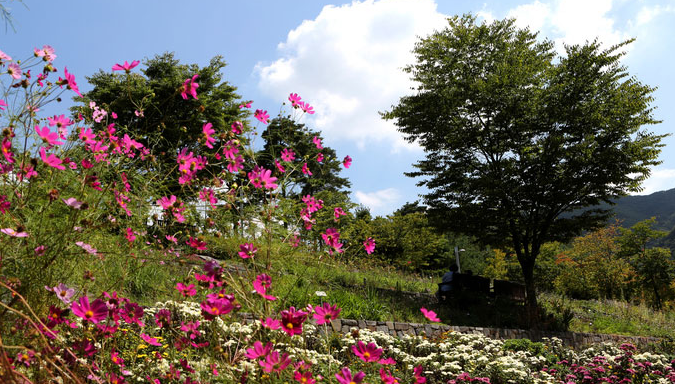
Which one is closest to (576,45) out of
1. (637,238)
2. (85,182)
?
(85,182)

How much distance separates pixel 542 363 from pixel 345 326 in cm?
261

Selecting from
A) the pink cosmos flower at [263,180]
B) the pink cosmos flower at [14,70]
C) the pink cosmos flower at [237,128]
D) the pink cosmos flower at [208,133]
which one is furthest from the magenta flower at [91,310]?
the pink cosmos flower at [14,70]

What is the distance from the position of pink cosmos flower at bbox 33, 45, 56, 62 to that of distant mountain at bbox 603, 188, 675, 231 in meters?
144

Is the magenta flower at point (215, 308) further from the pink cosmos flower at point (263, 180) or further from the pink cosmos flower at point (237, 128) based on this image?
the pink cosmos flower at point (237, 128)

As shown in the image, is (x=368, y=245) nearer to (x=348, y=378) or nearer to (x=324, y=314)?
(x=324, y=314)

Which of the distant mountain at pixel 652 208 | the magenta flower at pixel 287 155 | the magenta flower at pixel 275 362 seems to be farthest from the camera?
the distant mountain at pixel 652 208

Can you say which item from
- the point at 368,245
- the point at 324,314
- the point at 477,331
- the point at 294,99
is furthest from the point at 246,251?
the point at 477,331

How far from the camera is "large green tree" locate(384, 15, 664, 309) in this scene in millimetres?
9539

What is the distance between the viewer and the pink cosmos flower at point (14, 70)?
5.99 ft

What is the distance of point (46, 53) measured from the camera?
73.3 inches

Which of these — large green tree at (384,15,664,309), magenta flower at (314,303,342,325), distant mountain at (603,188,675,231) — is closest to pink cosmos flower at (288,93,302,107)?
magenta flower at (314,303,342,325)

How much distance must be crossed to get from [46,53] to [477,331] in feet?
21.8

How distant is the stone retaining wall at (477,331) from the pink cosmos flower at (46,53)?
3114mm

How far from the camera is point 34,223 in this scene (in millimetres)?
2074
